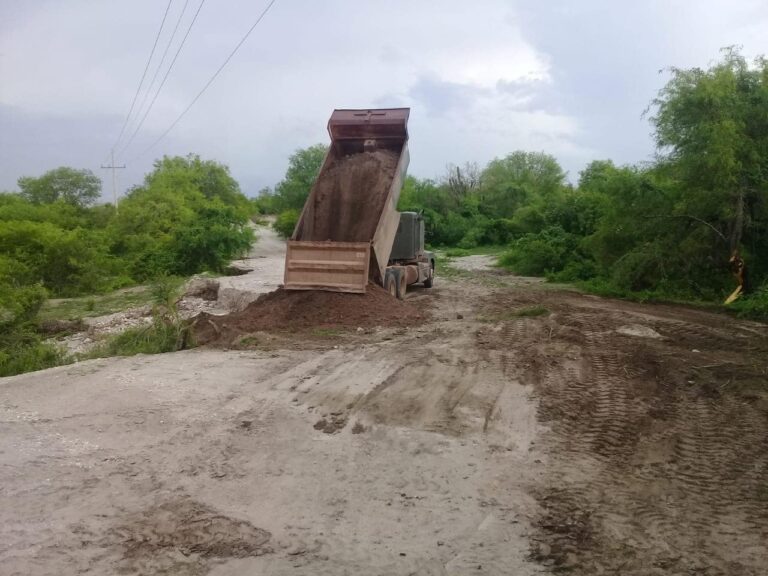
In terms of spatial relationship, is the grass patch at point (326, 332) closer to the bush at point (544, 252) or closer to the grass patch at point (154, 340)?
the grass patch at point (154, 340)

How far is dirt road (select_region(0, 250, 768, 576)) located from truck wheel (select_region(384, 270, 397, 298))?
4.86m

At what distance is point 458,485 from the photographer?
5.39 metres

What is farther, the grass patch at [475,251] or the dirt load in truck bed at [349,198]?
the grass patch at [475,251]

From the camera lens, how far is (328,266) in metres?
13.6

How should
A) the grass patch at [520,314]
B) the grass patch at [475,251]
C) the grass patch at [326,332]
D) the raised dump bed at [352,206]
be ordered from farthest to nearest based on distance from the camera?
the grass patch at [475,251], the grass patch at [520,314], the raised dump bed at [352,206], the grass patch at [326,332]

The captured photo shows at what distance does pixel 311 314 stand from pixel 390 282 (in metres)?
3.11

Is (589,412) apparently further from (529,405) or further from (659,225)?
(659,225)

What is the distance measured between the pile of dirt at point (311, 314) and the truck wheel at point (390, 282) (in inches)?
43.6

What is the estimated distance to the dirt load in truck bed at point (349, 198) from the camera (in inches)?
606

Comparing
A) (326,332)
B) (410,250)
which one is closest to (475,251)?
(410,250)

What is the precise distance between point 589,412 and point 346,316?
21.6 feet

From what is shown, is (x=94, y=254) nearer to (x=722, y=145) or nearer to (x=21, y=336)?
(x=21, y=336)

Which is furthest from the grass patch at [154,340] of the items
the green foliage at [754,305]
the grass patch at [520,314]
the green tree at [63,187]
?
the green tree at [63,187]

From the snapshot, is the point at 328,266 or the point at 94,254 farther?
the point at 94,254
